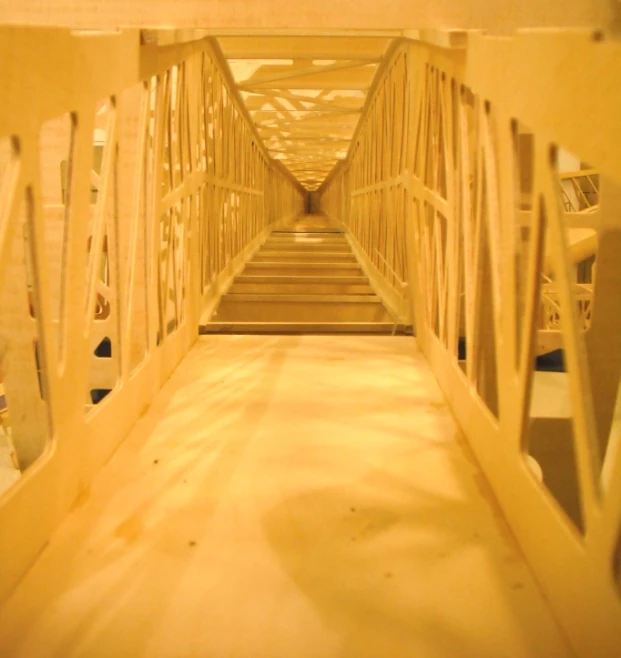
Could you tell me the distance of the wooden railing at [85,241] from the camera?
147cm

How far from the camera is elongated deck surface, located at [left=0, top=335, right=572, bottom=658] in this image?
135cm

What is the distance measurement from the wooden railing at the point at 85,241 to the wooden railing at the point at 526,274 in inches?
48.0

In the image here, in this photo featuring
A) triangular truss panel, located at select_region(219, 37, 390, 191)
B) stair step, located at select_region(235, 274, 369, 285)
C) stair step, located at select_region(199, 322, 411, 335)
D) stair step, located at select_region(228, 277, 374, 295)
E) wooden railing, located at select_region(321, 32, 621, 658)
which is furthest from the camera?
stair step, located at select_region(235, 274, 369, 285)

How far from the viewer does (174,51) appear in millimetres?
2918

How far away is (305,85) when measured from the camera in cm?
681

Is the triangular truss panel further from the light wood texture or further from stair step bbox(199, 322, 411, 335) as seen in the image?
the light wood texture

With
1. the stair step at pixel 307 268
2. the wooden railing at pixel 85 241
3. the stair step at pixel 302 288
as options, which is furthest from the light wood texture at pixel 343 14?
the stair step at pixel 307 268

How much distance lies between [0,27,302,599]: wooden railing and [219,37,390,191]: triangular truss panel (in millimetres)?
1141

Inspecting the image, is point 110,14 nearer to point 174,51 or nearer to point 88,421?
point 174,51

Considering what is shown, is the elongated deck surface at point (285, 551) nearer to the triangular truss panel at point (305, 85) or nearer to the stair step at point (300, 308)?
the stair step at point (300, 308)

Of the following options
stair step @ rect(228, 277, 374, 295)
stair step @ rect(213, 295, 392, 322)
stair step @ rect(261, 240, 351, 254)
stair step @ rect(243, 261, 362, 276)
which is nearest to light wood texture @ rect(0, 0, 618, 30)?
stair step @ rect(213, 295, 392, 322)

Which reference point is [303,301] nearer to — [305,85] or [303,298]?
[303,298]

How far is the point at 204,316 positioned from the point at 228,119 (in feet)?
8.42

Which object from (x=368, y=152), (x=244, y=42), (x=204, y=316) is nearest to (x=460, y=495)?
(x=204, y=316)
